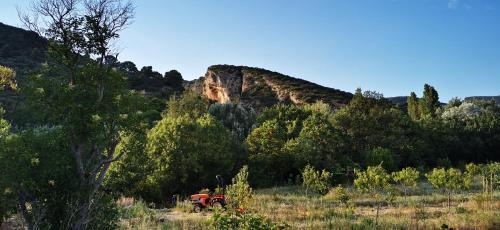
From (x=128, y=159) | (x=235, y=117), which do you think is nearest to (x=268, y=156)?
(x=235, y=117)

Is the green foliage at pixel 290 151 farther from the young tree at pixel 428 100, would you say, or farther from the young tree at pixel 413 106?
the young tree at pixel 413 106

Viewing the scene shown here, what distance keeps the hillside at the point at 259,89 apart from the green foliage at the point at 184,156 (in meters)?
49.0

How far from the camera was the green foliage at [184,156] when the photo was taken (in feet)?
98.6

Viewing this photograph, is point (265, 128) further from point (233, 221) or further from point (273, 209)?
point (233, 221)

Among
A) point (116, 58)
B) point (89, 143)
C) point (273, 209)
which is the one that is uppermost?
point (116, 58)

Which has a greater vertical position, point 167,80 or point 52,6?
point 167,80

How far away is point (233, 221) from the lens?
30.4 feet

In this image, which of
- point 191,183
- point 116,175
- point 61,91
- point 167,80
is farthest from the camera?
point 167,80

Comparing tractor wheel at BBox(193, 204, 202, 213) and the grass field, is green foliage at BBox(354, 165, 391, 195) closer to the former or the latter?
the grass field

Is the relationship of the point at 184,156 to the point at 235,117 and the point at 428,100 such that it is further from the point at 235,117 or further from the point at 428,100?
the point at 428,100

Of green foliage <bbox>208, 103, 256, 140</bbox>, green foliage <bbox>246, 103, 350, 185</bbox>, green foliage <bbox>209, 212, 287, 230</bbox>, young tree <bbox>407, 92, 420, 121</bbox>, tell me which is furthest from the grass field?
young tree <bbox>407, 92, 420, 121</bbox>

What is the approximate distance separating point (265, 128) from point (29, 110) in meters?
26.6

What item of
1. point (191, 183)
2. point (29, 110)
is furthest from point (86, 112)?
point (191, 183)

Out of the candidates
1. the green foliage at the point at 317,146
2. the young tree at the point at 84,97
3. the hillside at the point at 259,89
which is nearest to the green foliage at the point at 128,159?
the young tree at the point at 84,97
